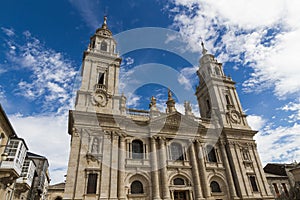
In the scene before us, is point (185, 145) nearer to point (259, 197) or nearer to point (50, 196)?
point (259, 197)

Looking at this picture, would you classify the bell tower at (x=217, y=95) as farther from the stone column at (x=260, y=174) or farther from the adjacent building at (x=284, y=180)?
the adjacent building at (x=284, y=180)

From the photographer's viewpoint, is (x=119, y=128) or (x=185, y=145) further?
(x=185, y=145)

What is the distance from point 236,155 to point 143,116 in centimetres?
1235

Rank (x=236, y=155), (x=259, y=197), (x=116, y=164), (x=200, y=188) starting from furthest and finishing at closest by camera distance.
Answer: (x=236, y=155) → (x=259, y=197) → (x=200, y=188) → (x=116, y=164)

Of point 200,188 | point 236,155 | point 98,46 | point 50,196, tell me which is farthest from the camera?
point 50,196

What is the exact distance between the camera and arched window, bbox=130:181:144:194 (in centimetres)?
1957

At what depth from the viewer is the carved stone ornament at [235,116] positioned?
2784cm

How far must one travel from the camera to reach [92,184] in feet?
58.8

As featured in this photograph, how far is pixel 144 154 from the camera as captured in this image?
2128 centimetres

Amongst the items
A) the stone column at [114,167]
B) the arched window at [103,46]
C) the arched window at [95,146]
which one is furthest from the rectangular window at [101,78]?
the arched window at [95,146]

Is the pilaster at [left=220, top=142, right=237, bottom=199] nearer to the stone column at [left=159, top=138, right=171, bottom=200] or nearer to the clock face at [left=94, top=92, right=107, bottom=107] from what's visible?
the stone column at [left=159, top=138, right=171, bottom=200]

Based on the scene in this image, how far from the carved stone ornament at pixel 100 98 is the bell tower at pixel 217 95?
1482cm

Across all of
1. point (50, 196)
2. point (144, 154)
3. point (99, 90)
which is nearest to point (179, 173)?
point (144, 154)

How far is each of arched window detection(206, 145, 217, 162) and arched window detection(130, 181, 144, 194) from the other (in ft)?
30.2
